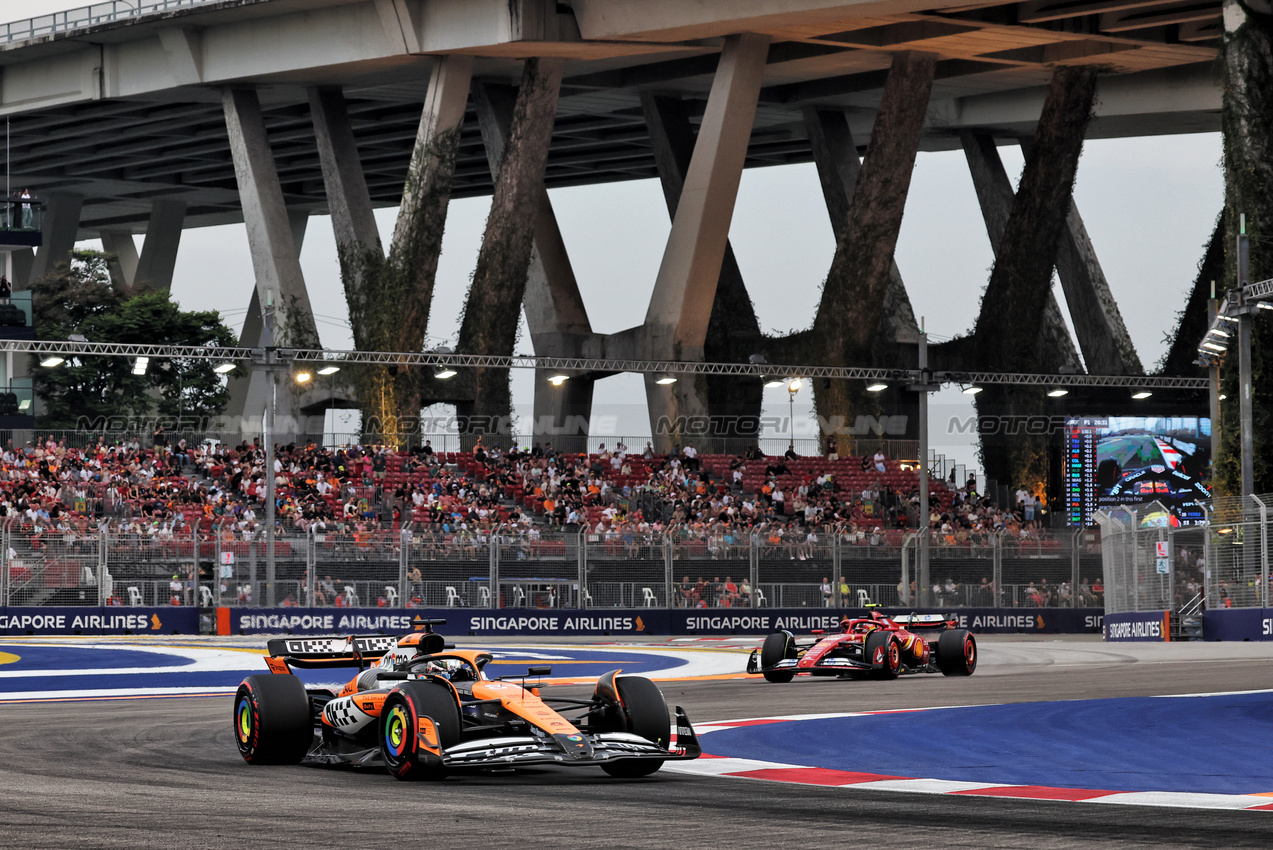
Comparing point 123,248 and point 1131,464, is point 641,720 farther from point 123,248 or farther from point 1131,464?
point 123,248

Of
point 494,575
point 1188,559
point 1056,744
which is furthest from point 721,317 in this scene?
point 1056,744

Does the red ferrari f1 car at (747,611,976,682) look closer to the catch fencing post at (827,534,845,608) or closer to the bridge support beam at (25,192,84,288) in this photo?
the catch fencing post at (827,534,845,608)

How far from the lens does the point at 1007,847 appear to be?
904 centimetres

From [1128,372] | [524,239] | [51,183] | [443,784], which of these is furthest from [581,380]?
[443,784]

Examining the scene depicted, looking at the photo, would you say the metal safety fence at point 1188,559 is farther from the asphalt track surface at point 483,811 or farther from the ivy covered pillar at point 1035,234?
the ivy covered pillar at point 1035,234

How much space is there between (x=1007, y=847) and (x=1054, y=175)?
165ft

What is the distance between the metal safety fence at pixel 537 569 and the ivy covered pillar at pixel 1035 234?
714 inches

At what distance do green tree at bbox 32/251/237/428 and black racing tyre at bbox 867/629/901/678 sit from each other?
1966 inches

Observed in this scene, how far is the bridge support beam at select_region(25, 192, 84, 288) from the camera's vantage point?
3103 inches

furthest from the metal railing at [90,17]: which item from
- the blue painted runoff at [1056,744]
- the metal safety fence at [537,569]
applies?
the blue painted runoff at [1056,744]

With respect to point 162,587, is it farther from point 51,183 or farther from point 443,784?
point 51,183

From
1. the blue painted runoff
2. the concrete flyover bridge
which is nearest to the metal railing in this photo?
the concrete flyover bridge

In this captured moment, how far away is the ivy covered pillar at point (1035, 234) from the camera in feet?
184

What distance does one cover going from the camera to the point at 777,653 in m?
24.3
